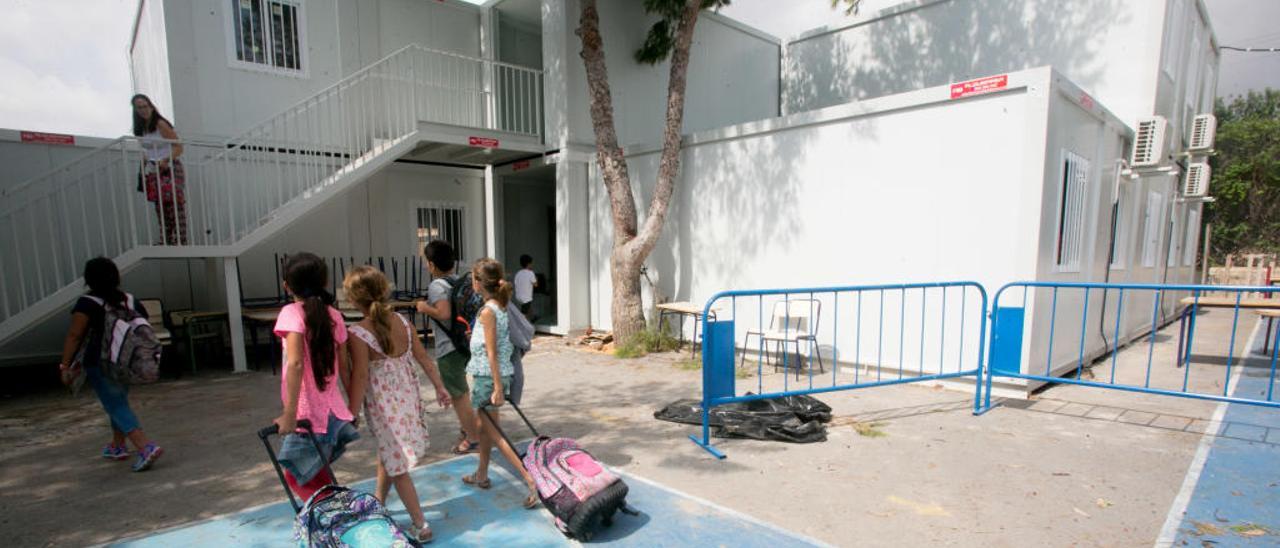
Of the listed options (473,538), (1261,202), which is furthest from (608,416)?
(1261,202)

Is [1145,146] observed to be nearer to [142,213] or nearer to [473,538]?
[473,538]

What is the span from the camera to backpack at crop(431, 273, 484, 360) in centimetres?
363

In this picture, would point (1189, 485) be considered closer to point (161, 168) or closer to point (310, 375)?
point (310, 375)

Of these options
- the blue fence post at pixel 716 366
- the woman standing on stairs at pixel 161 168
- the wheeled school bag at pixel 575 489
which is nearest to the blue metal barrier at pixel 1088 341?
the blue fence post at pixel 716 366

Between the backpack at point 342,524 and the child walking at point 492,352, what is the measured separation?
2.99 feet

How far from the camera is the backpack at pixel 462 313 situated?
3.63 m

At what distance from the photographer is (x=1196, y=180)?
10.6m

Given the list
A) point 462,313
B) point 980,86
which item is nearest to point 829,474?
point 462,313

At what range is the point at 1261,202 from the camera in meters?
28.9

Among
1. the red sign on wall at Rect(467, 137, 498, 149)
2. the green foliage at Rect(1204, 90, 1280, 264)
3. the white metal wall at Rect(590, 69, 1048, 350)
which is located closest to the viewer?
the white metal wall at Rect(590, 69, 1048, 350)

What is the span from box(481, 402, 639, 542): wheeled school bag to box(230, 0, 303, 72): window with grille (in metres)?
9.40

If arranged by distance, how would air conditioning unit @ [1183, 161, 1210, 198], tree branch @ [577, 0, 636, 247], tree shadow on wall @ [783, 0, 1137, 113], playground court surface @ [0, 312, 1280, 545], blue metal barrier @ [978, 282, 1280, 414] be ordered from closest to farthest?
playground court surface @ [0, 312, 1280, 545] → blue metal barrier @ [978, 282, 1280, 414] → tree branch @ [577, 0, 636, 247] → tree shadow on wall @ [783, 0, 1137, 113] → air conditioning unit @ [1183, 161, 1210, 198]

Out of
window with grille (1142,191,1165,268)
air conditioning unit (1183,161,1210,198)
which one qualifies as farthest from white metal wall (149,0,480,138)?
air conditioning unit (1183,161,1210,198)

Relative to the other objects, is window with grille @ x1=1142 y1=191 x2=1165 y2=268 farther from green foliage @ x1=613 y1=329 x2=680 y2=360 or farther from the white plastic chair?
green foliage @ x1=613 y1=329 x2=680 y2=360
